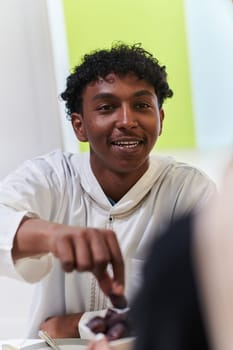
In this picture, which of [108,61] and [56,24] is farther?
[56,24]

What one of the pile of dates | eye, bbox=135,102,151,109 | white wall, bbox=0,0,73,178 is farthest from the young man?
white wall, bbox=0,0,73,178

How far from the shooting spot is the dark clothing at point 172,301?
0.82ft

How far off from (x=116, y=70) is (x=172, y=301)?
620mm

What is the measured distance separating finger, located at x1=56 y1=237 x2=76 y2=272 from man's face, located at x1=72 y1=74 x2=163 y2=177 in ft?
1.24

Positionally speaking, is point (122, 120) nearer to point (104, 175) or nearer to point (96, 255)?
point (104, 175)

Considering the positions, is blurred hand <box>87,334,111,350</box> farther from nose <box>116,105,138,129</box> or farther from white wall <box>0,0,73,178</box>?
white wall <box>0,0,73,178</box>

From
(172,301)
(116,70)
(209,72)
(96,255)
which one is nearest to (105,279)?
(96,255)

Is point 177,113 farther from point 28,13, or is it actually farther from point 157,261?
point 157,261

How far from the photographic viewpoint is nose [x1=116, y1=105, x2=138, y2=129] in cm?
81

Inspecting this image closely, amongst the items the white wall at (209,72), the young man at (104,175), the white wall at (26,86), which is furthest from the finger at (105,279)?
the white wall at (26,86)

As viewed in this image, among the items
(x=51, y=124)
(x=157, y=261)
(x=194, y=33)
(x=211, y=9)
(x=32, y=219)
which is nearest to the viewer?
(x=157, y=261)

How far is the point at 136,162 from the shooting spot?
0.84 m

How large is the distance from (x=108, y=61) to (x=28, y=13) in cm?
75

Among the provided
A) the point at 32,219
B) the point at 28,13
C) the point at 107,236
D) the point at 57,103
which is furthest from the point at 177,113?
the point at 107,236
